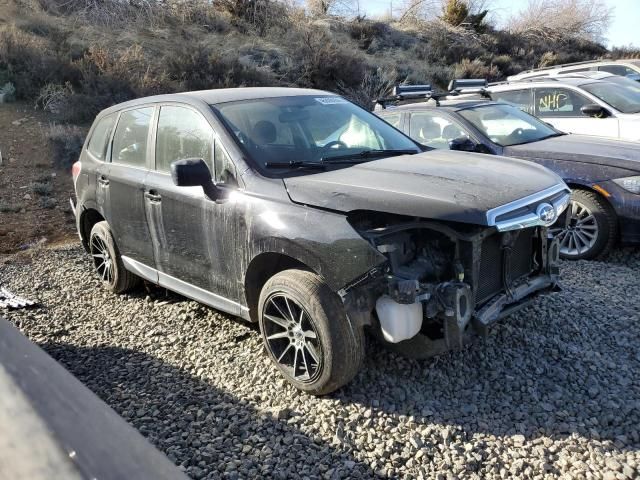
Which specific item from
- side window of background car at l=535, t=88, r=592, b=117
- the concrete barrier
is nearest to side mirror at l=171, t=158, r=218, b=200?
the concrete barrier

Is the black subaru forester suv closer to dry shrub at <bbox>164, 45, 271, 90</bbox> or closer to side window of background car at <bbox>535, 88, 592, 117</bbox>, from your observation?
side window of background car at <bbox>535, 88, 592, 117</bbox>

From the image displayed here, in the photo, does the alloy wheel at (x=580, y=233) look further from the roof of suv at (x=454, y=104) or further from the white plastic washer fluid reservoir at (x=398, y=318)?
the white plastic washer fluid reservoir at (x=398, y=318)

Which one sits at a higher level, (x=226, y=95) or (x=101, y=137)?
(x=226, y=95)

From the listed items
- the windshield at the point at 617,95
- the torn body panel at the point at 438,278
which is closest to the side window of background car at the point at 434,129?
the windshield at the point at 617,95

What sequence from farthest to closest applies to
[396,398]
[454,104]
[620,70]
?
1. [620,70]
2. [454,104]
3. [396,398]

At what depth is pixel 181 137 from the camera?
4258mm

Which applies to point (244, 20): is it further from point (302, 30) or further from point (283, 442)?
point (283, 442)

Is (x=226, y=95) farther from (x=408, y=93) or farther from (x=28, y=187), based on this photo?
(x=28, y=187)

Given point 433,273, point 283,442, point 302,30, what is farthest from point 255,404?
point 302,30

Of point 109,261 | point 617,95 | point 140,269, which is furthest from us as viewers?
point 617,95

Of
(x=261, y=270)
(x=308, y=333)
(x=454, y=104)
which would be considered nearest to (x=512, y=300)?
(x=308, y=333)

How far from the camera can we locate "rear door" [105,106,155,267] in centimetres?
462

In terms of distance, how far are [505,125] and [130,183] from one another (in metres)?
4.50

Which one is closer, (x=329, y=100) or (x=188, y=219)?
(x=188, y=219)
